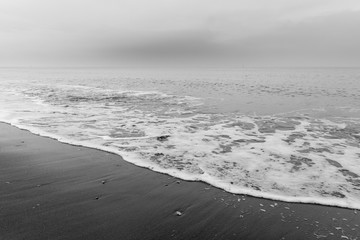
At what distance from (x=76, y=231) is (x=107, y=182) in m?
1.88

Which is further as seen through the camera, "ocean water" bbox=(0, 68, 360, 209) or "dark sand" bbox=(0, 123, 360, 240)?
"ocean water" bbox=(0, 68, 360, 209)

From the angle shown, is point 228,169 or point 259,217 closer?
point 259,217

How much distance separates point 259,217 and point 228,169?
89.3 inches

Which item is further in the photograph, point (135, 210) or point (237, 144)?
point (237, 144)

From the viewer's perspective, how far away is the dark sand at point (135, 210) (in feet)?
→ 13.3

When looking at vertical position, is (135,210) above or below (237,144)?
above

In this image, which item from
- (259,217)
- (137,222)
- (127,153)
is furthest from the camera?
(127,153)

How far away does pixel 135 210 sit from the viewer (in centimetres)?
470

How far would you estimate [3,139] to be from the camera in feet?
29.7

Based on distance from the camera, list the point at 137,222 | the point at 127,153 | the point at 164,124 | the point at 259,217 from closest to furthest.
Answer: the point at 137,222 < the point at 259,217 < the point at 127,153 < the point at 164,124

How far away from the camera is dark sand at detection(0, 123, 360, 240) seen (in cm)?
406

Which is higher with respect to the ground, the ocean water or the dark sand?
the dark sand

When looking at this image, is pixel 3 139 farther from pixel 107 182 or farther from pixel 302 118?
pixel 302 118

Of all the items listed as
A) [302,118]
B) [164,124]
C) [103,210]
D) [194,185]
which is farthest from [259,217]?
[302,118]
